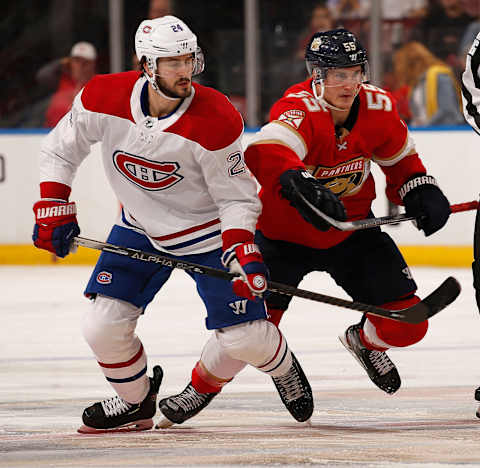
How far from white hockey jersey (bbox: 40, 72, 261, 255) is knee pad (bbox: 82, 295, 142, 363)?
20 cm

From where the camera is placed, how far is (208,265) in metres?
3.39

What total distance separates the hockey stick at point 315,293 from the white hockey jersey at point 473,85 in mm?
545

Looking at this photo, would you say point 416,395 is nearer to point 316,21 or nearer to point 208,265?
point 208,265

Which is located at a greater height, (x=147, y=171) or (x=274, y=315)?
(x=147, y=171)

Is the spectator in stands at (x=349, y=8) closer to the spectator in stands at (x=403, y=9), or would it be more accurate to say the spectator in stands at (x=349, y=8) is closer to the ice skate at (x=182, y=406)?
the spectator in stands at (x=403, y=9)

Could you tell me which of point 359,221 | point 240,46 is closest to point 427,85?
point 240,46

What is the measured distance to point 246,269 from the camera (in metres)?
3.21

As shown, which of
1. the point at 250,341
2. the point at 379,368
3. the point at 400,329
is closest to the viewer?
the point at 250,341

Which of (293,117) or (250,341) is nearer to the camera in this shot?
(250,341)

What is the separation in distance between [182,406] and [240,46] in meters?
4.83

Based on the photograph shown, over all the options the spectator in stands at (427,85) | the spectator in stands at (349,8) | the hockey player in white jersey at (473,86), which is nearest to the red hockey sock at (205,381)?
the hockey player in white jersey at (473,86)

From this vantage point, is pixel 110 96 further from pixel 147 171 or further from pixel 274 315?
pixel 274 315

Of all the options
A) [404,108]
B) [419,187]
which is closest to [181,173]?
[419,187]

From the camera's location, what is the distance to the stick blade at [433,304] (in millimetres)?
3600
